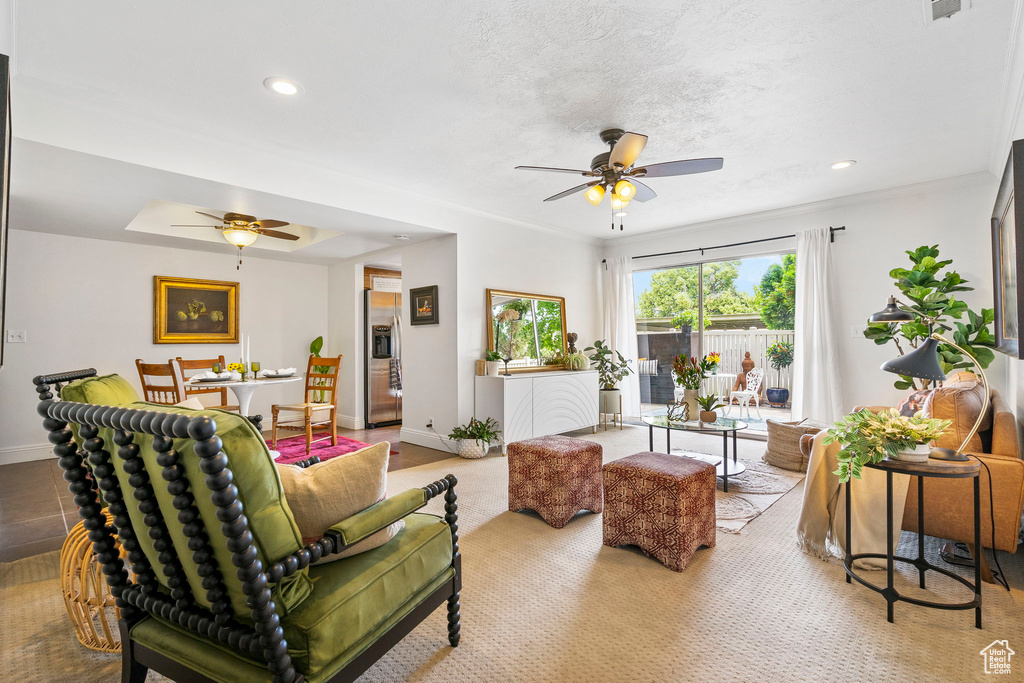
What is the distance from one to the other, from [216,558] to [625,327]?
5.94m

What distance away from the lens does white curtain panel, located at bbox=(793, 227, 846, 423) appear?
15.9 ft

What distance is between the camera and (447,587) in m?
1.74

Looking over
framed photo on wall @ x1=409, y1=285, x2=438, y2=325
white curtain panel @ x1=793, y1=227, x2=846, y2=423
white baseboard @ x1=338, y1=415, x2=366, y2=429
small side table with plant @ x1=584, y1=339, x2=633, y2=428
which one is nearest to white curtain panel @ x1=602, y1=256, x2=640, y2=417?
small side table with plant @ x1=584, y1=339, x2=633, y2=428

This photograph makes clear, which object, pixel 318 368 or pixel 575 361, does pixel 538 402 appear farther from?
pixel 318 368

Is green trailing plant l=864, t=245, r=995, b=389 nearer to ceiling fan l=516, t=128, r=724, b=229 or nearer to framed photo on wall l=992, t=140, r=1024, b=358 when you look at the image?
framed photo on wall l=992, t=140, r=1024, b=358

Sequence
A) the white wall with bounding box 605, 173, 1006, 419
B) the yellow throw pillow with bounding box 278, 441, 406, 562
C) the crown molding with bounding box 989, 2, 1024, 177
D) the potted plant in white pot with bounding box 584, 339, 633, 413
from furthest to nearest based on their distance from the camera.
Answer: the potted plant in white pot with bounding box 584, 339, 633, 413 → the white wall with bounding box 605, 173, 1006, 419 → the crown molding with bounding box 989, 2, 1024, 177 → the yellow throw pillow with bounding box 278, 441, 406, 562

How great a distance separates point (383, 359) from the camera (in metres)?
6.64

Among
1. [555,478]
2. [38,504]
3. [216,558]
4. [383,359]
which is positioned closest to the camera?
[216,558]

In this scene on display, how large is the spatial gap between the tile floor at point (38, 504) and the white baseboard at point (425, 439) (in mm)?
70

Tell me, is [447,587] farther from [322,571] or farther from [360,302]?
[360,302]

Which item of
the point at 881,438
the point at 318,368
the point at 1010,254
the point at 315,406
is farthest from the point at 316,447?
the point at 1010,254

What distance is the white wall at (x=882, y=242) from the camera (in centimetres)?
421

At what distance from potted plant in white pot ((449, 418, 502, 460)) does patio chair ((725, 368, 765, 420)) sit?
2.86m

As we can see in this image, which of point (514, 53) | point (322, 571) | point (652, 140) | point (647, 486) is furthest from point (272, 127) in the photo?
point (647, 486)
